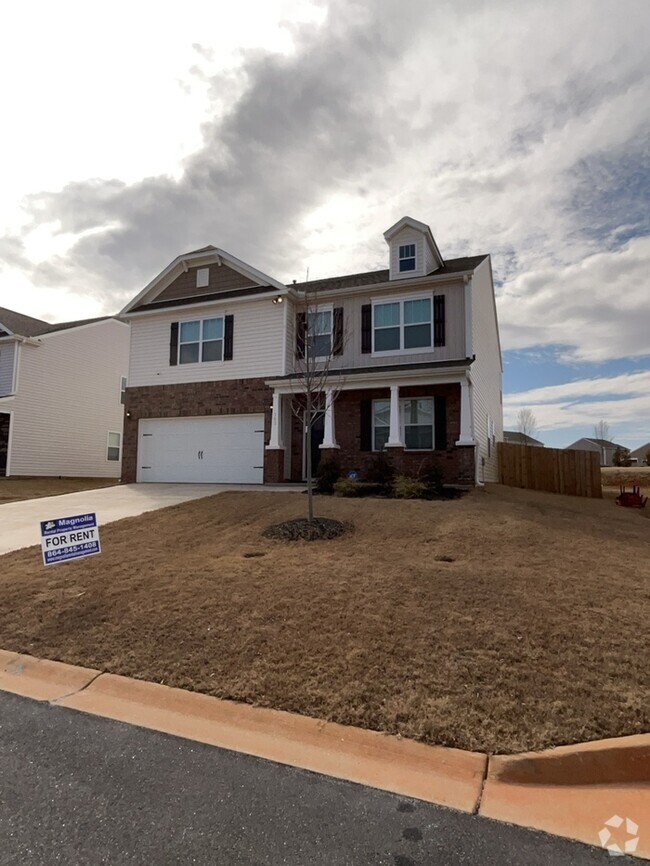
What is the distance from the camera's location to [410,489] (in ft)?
37.7

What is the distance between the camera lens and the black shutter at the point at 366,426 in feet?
49.8

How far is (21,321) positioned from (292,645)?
24.5 meters

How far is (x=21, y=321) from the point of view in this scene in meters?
23.4

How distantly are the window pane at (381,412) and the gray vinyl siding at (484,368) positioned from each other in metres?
2.47

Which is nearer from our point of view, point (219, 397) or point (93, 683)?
point (93, 683)

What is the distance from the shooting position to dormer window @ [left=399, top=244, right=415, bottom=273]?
1586 centimetres

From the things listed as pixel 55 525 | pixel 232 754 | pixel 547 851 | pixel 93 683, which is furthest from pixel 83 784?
pixel 55 525

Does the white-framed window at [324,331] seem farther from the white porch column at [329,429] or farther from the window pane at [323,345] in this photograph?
the white porch column at [329,429]

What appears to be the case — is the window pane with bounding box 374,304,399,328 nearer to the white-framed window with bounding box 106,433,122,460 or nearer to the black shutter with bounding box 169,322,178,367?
the black shutter with bounding box 169,322,178,367

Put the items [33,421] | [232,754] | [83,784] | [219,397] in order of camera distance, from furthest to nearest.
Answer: [33,421] < [219,397] < [232,754] < [83,784]

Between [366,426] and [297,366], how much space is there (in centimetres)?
301

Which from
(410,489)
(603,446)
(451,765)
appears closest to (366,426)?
(410,489)

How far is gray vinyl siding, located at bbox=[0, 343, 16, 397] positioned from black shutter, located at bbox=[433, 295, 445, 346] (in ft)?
57.3

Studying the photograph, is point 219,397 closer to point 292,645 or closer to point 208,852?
point 292,645
